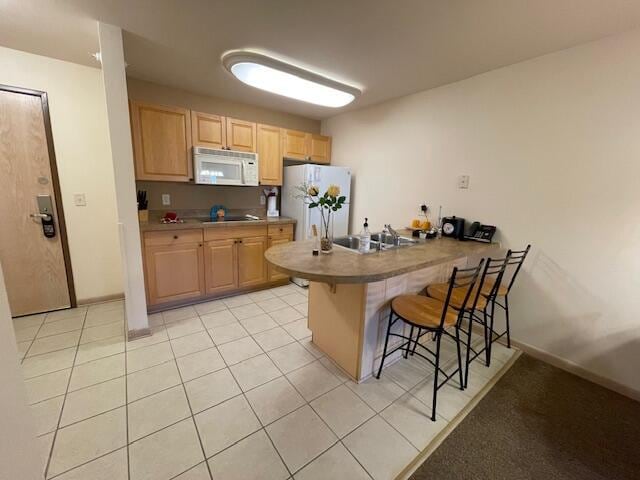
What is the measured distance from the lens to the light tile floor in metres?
1.30

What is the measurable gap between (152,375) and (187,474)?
0.85m

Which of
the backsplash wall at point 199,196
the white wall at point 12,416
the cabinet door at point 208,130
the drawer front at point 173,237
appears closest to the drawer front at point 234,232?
the drawer front at point 173,237

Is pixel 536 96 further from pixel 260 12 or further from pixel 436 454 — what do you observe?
pixel 436 454

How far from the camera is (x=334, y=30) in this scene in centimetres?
179

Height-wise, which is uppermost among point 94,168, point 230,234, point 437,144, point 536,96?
point 536,96

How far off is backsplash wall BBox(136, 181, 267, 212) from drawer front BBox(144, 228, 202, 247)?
61 centimetres

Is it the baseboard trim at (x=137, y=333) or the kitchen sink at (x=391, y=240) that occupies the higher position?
the kitchen sink at (x=391, y=240)

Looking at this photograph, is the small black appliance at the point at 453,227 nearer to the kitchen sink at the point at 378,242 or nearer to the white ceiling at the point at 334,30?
the kitchen sink at the point at 378,242

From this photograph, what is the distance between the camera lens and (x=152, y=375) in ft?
6.09

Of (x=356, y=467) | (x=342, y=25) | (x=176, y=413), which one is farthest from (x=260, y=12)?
(x=356, y=467)

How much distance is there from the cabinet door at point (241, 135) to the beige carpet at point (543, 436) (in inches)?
127

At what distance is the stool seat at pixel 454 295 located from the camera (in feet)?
6.00

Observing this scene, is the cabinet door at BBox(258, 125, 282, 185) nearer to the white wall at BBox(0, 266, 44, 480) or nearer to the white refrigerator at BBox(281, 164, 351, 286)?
the white refrigerator at BBox(281, 164, 351, 286)

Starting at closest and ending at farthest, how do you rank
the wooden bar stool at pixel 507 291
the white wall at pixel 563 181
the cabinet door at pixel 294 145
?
the white wall at pixel 563 181
the wooden bar stool at pixel 507 291
the cabinet door at pixel 294 145
